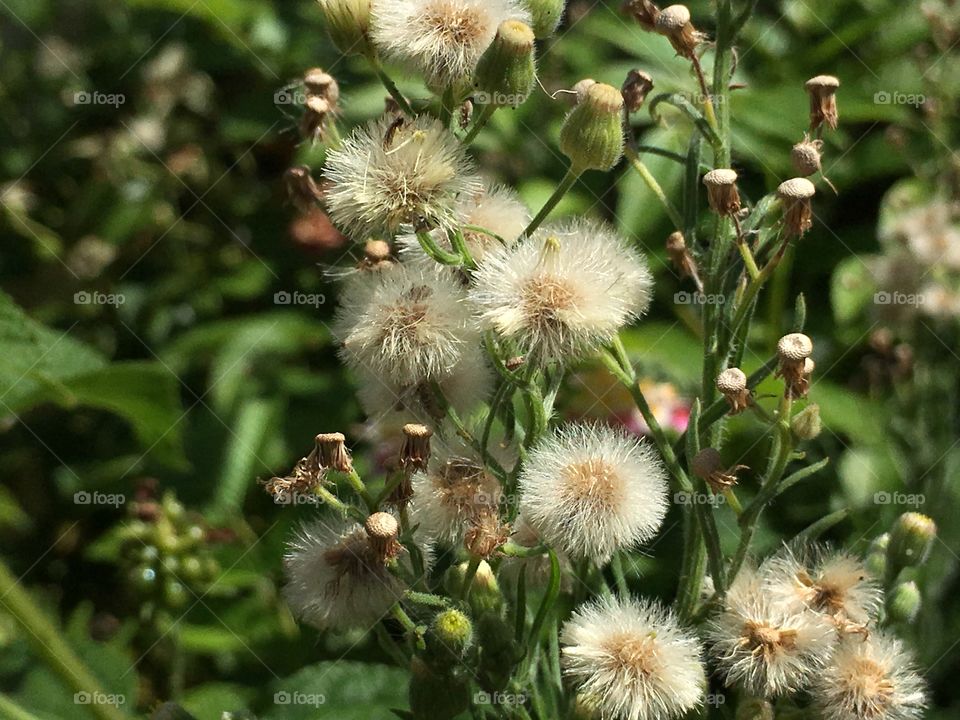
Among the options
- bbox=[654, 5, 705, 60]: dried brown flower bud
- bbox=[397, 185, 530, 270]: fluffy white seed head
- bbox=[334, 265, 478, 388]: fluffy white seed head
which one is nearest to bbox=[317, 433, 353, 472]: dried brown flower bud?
bbox=[334, 265, 478, 388]: fluffy white seed head

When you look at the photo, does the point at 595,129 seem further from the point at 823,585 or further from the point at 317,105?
the point at 823,585

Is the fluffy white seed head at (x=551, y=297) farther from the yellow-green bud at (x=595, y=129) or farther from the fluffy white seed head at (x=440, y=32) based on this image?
the fluffy white seed head at (x=440, y=32)

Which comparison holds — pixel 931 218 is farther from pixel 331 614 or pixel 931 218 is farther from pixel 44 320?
pixel 44 320

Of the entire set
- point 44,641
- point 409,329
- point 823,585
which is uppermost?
point 409,329

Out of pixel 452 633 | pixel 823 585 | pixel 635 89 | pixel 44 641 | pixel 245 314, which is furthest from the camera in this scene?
pixel 245 314

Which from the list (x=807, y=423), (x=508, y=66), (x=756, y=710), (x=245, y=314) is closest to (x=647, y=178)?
A: (x=508, y=66)

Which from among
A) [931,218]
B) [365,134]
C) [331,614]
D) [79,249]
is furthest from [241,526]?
[931,218]

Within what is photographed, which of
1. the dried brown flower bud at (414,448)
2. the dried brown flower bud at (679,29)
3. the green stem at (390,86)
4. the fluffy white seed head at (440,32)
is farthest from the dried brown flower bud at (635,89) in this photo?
the dried brown flower bud at (414,448)
